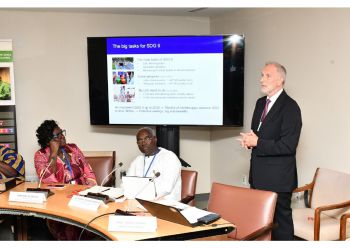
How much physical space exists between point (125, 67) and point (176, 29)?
113cm

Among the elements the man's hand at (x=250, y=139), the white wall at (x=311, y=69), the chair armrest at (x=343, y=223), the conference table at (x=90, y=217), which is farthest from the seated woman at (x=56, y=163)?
the white wall at (x=311, y=69)

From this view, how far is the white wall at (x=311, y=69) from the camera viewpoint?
12.1 ft

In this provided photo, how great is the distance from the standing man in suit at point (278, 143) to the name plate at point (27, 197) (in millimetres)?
1508

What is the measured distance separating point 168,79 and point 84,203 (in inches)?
85.2

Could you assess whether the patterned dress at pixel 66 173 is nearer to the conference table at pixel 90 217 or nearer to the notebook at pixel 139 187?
the conference table at pixel 90 217

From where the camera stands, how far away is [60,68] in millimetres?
5293

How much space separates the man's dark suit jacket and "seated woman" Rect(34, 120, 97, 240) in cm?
141

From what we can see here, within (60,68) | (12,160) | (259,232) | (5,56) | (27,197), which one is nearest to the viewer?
(259,232)

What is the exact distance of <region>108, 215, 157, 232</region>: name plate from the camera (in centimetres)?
228

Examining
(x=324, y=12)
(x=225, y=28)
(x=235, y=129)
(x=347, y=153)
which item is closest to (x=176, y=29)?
(x=225, y=28)

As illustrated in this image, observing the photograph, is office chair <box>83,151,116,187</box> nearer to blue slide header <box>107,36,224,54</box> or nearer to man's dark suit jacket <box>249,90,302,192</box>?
blue slide header <box>107,36,224,54</box>

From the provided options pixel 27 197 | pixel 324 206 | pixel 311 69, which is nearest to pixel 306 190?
pixel 324 206

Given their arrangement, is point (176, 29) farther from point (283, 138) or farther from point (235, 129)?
point (283, 138)

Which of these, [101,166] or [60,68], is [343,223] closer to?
[101,166]
